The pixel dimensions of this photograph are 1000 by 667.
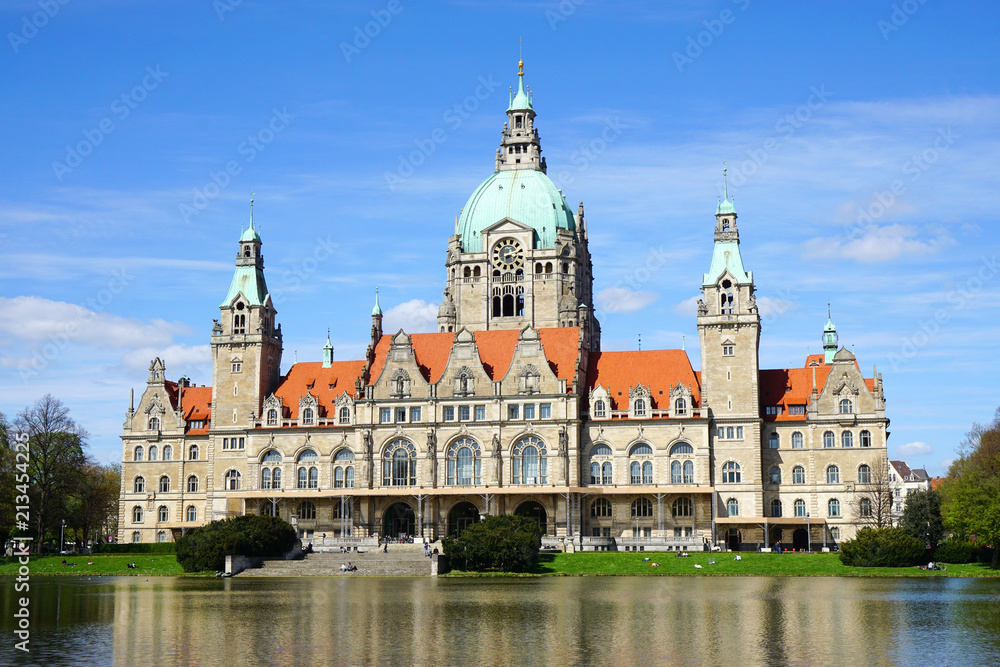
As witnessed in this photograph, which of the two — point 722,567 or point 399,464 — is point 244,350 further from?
point 722,567

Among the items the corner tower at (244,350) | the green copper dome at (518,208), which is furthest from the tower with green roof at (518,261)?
the corner tower at (244,350)

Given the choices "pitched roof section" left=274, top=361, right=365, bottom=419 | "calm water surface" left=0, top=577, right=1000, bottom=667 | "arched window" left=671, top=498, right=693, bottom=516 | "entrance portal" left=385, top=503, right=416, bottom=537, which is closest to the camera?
"calm water surface" left=0, top=577, right=1000, bottom=667

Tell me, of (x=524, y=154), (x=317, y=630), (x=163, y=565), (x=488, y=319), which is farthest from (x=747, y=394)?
(x=317, y=630)

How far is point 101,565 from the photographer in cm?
8694

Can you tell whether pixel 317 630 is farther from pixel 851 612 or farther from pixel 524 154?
pixel 524 154

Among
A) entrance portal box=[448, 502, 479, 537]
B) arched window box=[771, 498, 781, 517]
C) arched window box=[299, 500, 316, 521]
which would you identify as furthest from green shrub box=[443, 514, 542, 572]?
arched window box=[771, 498, 781, 517]

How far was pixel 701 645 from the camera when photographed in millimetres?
38188

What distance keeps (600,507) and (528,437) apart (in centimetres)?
790

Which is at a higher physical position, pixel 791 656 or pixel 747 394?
pixel 747 394

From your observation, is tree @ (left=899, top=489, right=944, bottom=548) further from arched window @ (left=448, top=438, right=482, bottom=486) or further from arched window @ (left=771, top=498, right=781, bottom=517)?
arched window @ (left=448, top=438, right=482, bottom=486)

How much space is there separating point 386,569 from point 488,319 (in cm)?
3798

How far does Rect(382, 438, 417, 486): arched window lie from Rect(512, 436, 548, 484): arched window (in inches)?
334

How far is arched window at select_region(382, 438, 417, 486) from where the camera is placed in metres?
98.3

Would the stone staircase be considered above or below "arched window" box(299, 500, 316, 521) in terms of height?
below
